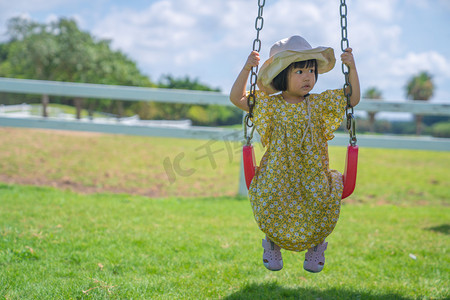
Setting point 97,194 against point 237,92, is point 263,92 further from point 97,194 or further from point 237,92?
point 97,194

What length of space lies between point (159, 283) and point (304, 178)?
1.44 metres

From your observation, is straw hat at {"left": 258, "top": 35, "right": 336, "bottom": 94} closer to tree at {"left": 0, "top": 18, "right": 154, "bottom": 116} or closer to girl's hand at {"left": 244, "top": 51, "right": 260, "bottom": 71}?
girl's hand at {"left": 244, "top": 51, "right": 260, "bottom": 71}

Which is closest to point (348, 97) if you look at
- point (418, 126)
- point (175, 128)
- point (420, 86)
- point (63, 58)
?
point (175, 128)

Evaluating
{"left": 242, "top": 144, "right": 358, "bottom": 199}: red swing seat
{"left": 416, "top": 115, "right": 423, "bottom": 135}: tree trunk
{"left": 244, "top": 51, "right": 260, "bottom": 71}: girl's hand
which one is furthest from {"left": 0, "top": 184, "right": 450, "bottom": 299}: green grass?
{"left": 416, "top": 115, "right": 423, "bottom": 135}: tree trunk

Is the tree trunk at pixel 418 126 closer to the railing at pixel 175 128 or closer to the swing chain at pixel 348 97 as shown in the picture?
the railing at pixel 175 128

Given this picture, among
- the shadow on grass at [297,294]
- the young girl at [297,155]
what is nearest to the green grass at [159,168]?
the shadow on grass at [297,294]

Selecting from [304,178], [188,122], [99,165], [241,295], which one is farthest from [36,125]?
[304,178]

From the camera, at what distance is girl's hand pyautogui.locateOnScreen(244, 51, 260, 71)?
2482 mm

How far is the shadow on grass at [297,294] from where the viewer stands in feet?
9.64

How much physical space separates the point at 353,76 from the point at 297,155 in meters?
0.63

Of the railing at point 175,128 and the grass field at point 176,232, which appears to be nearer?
the grass field at point 176,232

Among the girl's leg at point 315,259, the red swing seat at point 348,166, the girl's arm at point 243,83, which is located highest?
the girl's arm at point 243,83

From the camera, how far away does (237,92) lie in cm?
256

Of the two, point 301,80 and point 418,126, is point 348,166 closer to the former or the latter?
point 301,80
